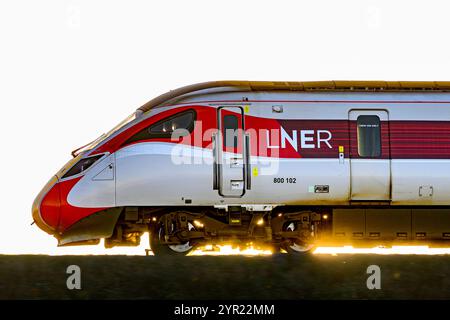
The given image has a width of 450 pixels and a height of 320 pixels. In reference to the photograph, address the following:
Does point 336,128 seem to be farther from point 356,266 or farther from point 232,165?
point 356,266

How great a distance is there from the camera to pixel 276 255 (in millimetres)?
10266

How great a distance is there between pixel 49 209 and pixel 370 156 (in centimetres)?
654

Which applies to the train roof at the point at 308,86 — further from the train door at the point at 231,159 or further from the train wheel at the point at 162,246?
the train wheel at the point at 162,246

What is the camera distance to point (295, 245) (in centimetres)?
1797

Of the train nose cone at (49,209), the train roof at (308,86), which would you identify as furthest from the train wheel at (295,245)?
the train nose cone at (49,209)

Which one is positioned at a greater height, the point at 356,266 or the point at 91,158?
the point at 91,158

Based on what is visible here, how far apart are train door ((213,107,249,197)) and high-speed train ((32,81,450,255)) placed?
2cm

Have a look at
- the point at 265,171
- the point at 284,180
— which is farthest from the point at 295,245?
the point at 265,171

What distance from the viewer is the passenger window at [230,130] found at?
17031 mm

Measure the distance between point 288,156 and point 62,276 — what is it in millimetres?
7826

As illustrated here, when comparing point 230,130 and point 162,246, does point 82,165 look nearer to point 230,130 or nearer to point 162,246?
point 162,246
